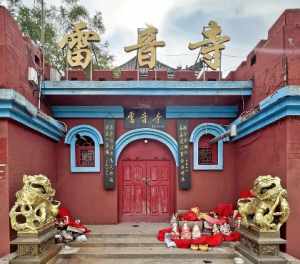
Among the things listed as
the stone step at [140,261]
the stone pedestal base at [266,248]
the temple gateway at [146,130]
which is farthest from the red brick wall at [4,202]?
the stone pedestal base at [266,248]

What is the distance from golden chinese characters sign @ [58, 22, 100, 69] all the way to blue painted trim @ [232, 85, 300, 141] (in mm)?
4203

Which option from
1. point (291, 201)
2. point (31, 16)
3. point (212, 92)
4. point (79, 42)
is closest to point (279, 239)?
point (291, 201)

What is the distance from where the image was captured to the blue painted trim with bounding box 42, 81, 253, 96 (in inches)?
275

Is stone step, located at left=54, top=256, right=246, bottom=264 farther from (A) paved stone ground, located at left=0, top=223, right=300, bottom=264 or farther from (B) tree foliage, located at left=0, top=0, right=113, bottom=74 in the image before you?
(B) tree foliage, located at left=0, top=0, right=113, bottom=74

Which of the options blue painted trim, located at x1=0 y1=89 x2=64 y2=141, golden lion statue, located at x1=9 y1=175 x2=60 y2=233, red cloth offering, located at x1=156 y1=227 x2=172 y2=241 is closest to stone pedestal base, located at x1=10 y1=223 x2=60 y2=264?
golden lion statue, located at x1=9 y1=175 x2=60 y2=233

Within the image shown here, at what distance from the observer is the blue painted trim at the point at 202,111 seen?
7.86m

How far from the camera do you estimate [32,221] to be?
491cm

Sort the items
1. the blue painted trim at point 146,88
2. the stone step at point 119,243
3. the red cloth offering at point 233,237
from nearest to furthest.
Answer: the stone step at point 119,243, the red cloth offering at point 233,237, the blue painted trim at point 146,88

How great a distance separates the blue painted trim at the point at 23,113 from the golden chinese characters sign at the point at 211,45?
13.1 feet

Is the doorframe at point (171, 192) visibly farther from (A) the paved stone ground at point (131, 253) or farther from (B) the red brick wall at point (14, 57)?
(B) the red brick wall at point (14, 57)

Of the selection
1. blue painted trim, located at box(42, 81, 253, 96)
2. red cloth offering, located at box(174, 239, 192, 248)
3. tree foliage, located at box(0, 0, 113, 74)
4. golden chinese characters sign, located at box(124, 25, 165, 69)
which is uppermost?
tree foliage, located at box(0, 0, 113, 74)

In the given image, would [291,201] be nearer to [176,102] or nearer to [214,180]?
[214,180]

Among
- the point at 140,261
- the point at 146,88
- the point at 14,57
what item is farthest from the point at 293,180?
the point at 14,57

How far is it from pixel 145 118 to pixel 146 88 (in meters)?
1.12
